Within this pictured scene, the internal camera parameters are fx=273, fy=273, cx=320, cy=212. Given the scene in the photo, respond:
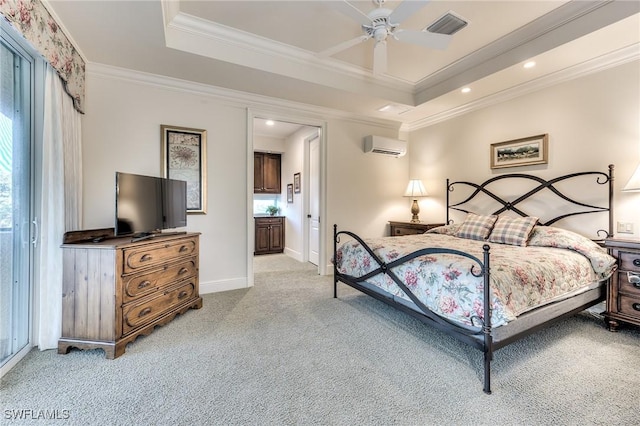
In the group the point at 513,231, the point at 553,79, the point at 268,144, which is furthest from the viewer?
the point at 268,144

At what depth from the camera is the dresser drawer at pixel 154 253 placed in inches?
87.7

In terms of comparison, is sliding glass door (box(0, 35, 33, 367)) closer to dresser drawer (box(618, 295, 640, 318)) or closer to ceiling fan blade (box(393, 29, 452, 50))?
ceiling fan blade (box(393, 29, 452, 50))

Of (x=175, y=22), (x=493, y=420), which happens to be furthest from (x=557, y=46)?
(x=175, y=22)

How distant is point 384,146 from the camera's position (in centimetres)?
479

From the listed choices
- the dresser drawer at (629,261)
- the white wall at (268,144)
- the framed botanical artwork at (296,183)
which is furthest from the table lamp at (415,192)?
the white wall at (268,144)

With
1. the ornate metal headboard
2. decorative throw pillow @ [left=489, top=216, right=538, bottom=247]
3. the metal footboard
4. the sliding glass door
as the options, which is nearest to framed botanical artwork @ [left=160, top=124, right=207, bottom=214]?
the sliding glass door

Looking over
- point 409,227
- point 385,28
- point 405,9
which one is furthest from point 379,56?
point 409,227

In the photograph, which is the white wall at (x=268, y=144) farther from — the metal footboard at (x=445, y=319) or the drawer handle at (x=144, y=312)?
the drawer handle at (x=144, y=312)

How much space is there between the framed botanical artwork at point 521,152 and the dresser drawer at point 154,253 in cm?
418

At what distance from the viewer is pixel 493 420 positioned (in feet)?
4.90

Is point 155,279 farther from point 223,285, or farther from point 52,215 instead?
point 223,285

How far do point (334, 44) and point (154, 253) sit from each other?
2932 mm

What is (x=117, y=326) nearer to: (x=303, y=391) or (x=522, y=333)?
(x=303, y=391)

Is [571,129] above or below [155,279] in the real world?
above
